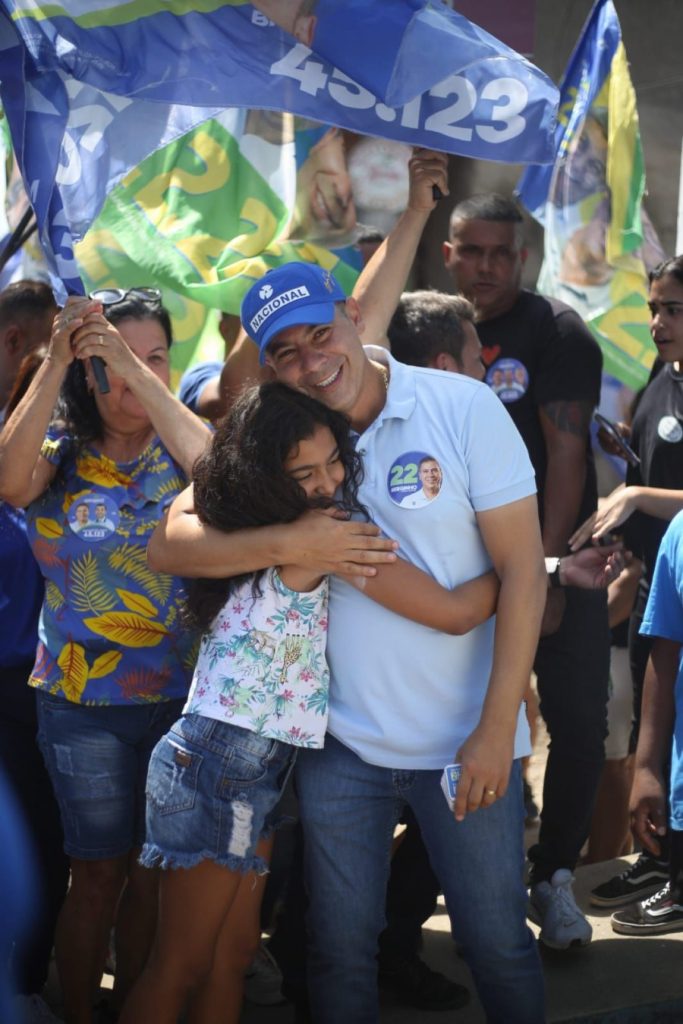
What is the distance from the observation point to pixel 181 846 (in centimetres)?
296

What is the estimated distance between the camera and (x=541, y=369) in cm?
449

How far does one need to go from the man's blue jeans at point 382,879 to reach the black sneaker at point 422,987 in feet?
2.04

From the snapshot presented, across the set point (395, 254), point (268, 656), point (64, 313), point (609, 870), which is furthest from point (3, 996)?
point (609, 870)

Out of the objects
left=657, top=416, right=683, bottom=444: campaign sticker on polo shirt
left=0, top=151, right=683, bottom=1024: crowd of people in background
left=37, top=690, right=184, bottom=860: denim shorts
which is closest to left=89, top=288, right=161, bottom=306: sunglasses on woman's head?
left=0, top=151, right=683, bottom=1024: crowd of people in background

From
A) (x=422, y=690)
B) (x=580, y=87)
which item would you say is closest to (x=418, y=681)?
(x=422, y=690)

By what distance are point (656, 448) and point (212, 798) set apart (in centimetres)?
218

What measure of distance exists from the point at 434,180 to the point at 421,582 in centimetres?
150

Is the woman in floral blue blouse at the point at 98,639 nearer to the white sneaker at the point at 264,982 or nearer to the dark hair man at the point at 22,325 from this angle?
the white sneaker at the point at 264,982

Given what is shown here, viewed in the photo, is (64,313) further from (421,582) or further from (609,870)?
(609,870)

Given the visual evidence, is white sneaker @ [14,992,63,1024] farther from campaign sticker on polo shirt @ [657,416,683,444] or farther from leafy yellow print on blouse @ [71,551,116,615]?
campaign sticker on polo shirt @ [657,416,683,444]

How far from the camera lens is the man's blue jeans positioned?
2.99 meters

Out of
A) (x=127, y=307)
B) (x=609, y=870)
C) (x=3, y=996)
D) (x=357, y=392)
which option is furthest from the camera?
(x=609, y=870)

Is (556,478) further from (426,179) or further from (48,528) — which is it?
(48,528)

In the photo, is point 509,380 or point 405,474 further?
point 509,380
